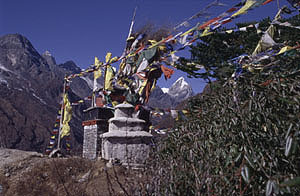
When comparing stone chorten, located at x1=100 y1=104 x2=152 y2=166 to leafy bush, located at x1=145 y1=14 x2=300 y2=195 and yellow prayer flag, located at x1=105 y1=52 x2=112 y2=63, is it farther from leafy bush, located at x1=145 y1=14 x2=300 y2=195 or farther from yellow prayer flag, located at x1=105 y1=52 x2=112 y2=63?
leafy bush, located at x1=145 y1=14 x2=300 y2=195

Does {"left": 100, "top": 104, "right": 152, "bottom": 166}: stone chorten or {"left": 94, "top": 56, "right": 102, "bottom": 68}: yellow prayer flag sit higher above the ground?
{"left": 94, "top": 56, "right": 102, "bottom": 68}: yellow prayer flag

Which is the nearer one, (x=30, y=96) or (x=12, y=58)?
(x=30, y=96)

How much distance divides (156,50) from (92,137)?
4660mm

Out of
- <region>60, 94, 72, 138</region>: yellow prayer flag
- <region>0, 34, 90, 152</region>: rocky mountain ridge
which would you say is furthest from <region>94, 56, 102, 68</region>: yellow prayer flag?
<region>0, 34, 90, 152</region>: rocky mountain ridge

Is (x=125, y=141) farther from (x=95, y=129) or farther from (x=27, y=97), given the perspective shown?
(x=27, y=97)

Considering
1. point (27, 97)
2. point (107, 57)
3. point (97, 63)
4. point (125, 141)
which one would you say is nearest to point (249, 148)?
point (125, 141)

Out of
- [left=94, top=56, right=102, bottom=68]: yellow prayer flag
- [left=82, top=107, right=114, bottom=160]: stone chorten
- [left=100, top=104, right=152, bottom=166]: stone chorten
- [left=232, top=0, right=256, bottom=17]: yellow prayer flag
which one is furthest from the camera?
[left=94, top=56, right=102, bottom=68]: yellow prayer flag

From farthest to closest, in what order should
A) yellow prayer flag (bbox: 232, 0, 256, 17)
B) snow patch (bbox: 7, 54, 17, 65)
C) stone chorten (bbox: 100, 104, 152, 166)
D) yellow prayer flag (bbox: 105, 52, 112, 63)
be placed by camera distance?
snow patch (bbox: 7, 54, 17, 65) < yellow prayer flag (bbox: 105, 52, 112, 63) < stone chorten (bbox: 100, 104, 152, 166) < yellow prayer flag (bbox: 232, 0, 256, 17)

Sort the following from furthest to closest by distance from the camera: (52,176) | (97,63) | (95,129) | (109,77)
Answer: (97,63) < (109,77) < (95,129) < (52,176)

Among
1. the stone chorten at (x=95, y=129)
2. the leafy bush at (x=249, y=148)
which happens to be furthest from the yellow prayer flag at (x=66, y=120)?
the leafy bush at (x=249, y=148)

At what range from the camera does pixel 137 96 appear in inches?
399

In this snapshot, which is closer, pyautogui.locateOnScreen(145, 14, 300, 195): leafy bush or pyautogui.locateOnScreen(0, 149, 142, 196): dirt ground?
pyautogui.locateOnScreen(145, 14, 300, 195): leafy bush

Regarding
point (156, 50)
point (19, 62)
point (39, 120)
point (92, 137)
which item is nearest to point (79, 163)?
point (92, 137)

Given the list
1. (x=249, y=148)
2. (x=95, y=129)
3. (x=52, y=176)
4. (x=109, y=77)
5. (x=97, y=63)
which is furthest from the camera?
(x=97, y=63)
